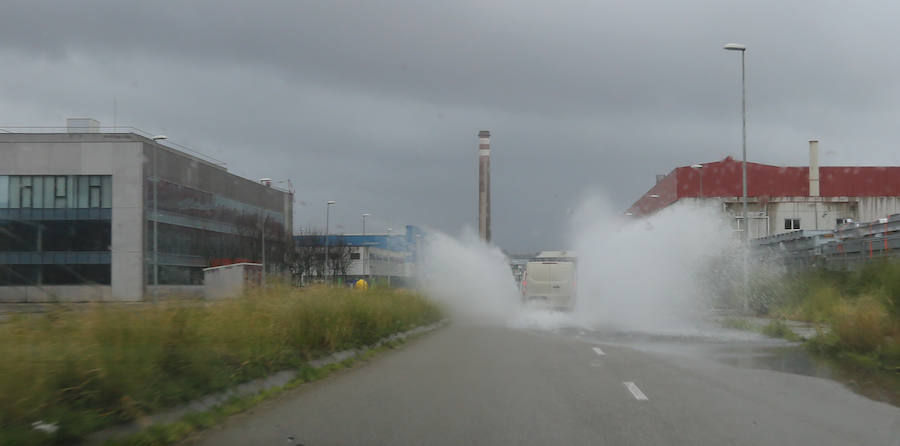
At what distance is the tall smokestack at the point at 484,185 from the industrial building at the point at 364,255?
261 inches

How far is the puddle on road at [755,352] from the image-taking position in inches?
473

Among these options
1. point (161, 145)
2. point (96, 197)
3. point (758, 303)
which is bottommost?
point (758, 303)

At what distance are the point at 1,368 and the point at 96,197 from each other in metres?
56.0

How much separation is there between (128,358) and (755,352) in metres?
13.3

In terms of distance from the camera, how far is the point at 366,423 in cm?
862

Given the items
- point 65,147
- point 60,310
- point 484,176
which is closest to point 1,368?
point 60,310

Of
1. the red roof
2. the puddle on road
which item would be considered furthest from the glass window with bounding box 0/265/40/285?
the red roof

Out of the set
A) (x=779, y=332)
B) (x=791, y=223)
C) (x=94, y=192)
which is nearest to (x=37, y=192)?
(x=94, y=192)

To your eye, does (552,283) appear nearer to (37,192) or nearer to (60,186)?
(37,192)

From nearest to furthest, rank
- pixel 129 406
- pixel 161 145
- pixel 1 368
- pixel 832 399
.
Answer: pixel 1 368 < pixel 129 406 < pixel 832 399 < pixel 161 145

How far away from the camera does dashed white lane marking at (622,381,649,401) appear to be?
10266 millimetres

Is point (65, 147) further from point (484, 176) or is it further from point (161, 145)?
point (484, 176)

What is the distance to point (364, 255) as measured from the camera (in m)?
83.0

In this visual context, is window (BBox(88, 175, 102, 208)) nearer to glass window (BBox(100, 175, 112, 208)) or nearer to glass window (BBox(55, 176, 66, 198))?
glass window (BBox(100, 175, 112, 208))
